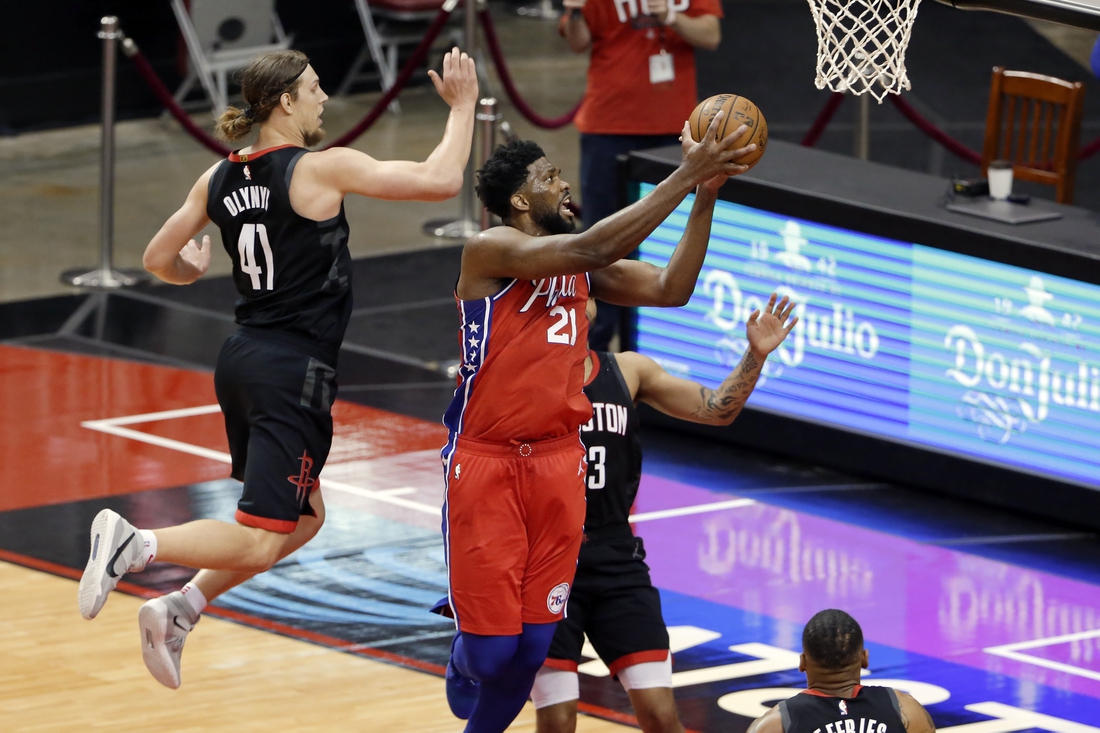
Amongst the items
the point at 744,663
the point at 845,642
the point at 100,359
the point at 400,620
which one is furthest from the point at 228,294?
the point at 845,642

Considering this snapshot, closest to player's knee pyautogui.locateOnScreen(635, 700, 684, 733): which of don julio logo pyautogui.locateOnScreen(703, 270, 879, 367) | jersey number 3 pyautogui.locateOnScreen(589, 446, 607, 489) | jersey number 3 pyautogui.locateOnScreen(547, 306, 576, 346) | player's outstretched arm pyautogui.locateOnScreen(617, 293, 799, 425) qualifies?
jersey number 3 pyautogui.locateOnScreen(589, 446, 607, 489)

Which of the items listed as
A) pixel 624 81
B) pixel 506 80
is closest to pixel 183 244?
pixel 624 81

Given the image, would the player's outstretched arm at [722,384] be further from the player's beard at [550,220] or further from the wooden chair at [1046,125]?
the wooden chair at [1046,125]

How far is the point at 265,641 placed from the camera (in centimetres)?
723

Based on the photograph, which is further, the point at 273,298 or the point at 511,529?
the point at 273,298

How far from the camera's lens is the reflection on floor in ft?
23.1

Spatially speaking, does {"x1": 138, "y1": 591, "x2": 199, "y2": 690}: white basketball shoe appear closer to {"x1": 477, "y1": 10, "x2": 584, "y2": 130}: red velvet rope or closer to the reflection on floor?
the reflection on floor

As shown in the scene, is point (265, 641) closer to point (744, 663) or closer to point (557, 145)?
point (744, 663)

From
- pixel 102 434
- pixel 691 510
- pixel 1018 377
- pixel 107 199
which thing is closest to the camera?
pixel 1018 377

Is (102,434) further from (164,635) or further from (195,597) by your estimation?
(164,635)

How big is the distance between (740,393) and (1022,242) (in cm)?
301

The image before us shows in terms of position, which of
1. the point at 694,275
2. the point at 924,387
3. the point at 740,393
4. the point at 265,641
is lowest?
the point at 265,641

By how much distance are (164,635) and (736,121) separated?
2552mm

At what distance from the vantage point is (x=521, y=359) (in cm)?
537
